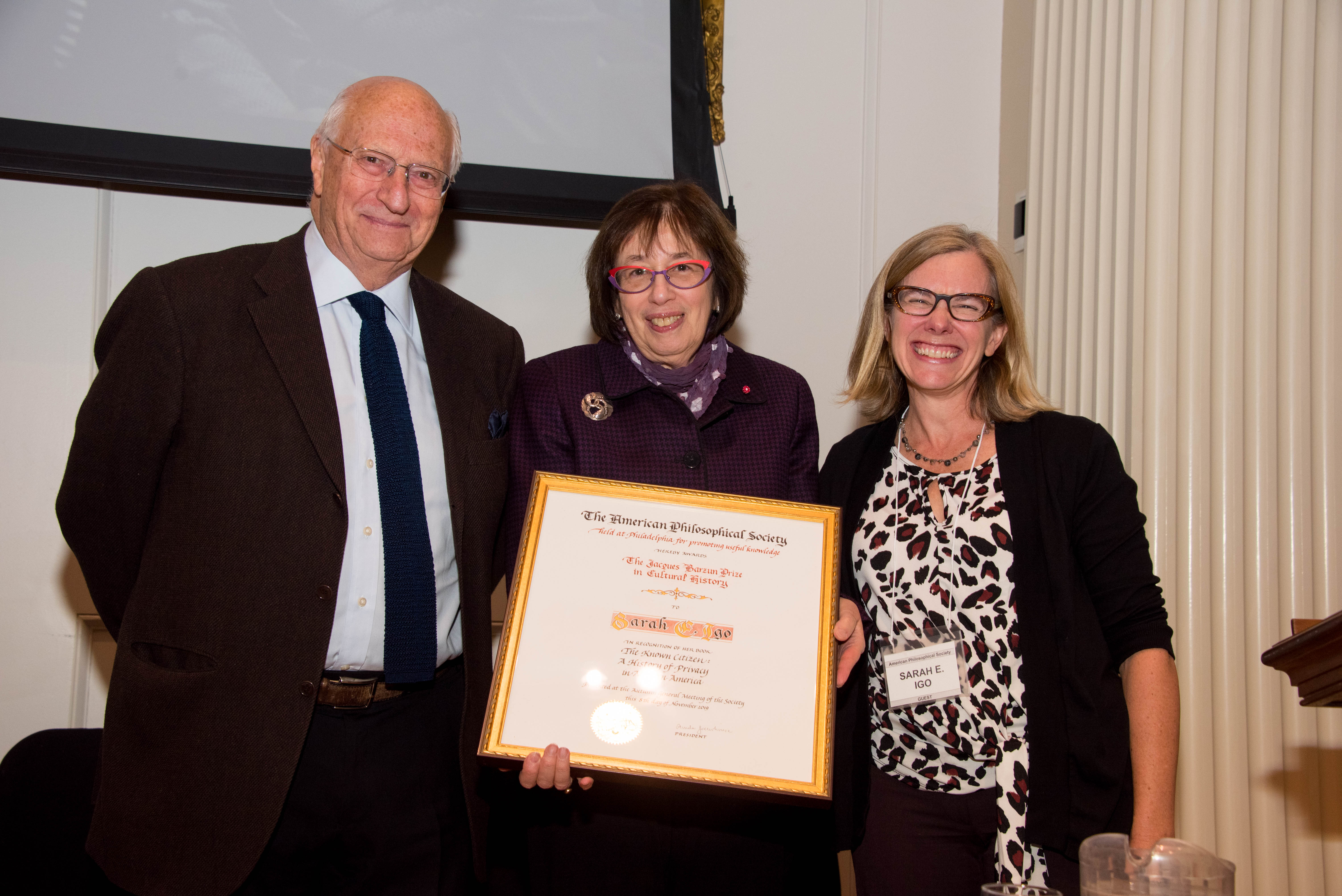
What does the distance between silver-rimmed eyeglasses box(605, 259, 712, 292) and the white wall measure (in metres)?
1.12

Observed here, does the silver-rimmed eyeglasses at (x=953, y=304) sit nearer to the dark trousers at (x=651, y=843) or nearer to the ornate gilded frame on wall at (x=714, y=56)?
the dark trousers at (x=651, y=843)

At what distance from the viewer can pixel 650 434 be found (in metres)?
2.07

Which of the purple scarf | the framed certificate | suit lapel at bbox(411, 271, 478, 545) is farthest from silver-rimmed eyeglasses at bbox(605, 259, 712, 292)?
the framed certificate

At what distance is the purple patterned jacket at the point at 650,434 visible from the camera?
2037 millimetres

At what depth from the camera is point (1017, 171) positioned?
3.46 metres

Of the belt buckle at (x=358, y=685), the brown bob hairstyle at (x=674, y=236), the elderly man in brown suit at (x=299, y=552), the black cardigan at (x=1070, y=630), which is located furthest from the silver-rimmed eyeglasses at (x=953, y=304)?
the belt buckle at (x=358, y=685)

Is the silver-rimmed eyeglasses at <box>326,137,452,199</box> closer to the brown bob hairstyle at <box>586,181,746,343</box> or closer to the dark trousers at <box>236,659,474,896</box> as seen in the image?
the brown bob hairstyle at <box>586,181,746,343</box>

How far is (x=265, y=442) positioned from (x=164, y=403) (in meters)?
0.21

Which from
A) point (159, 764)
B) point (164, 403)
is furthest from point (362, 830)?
point (164, 403)

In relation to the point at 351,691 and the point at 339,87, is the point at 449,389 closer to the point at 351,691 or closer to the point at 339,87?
the point at 351,691

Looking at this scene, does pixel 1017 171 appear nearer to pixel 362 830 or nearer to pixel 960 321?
pixel 960 321

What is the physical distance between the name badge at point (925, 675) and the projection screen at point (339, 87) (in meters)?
1.91

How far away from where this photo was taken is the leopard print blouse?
190cm

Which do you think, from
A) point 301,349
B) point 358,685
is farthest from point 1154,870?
point 301,349
